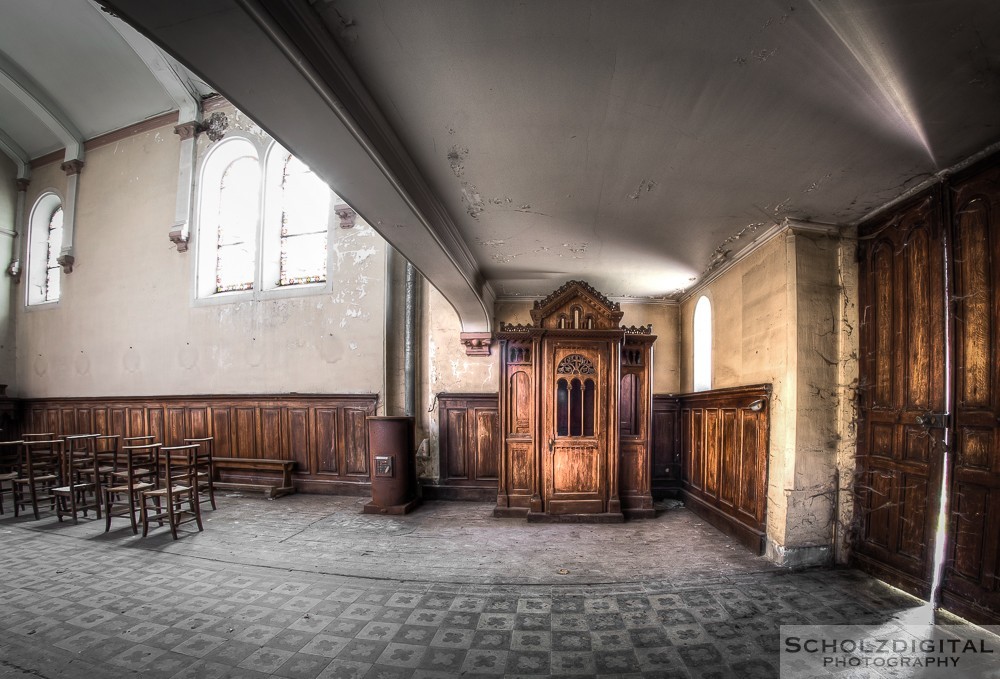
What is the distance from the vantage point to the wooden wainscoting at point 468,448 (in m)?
6.70

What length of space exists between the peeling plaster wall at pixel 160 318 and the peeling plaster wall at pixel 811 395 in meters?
5.69

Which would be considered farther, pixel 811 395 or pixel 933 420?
pixel 811 395

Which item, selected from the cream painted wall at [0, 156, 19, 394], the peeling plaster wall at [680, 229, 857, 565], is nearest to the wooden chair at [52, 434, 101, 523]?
the cream painted wall at [0, 156, 19, 394]

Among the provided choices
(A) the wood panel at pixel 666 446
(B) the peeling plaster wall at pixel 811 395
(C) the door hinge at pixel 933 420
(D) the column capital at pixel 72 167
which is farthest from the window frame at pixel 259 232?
(C) the door hinge at pixel 933 420

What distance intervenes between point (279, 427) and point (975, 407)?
28.0 feet

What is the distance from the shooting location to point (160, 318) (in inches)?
340

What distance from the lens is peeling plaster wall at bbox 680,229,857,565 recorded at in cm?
382

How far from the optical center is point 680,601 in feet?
10.6

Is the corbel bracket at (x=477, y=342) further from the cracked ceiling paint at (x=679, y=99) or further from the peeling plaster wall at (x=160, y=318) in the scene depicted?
the cracked ceiling paint at (x=679, y=99)

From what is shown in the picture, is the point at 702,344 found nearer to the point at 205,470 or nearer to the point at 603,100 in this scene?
the point at 603,100

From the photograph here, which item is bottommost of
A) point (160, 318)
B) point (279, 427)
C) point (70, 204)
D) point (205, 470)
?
point (205, 470)

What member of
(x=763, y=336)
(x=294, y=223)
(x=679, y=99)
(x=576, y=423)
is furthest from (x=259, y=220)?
(x=763, y=336)

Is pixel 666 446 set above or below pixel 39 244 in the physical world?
below

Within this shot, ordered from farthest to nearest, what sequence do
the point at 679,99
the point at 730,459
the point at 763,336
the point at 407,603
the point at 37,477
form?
the point at 37,477 < the point at 730,459 < the point at 763,336 < the point at 407,603 < the point at 679,99
